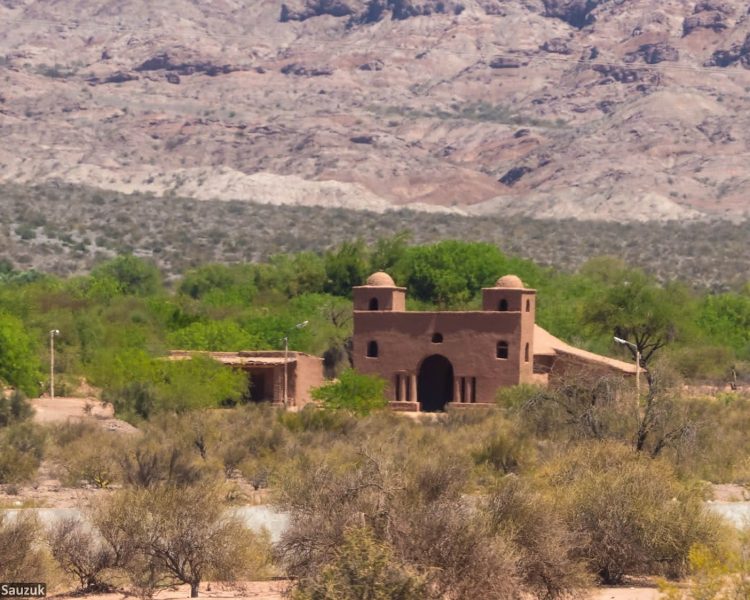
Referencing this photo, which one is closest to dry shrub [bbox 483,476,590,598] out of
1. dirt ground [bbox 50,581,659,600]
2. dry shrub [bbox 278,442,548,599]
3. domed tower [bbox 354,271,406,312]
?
dry shrub [bbox 278,442,548,599]

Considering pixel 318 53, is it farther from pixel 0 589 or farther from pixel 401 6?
pixel 0 589

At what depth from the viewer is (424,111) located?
17550 cm

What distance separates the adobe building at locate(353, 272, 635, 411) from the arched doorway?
1.51 feet

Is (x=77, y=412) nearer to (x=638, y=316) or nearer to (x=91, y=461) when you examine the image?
(x=91, y=461)

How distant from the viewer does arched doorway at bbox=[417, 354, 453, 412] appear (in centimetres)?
5369

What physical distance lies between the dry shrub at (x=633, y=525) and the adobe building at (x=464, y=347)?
28609 millimetres

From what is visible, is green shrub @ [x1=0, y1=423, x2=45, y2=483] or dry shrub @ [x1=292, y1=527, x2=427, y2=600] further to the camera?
green shrub @ [x1=0, y1=423, x2=45, y2=483]

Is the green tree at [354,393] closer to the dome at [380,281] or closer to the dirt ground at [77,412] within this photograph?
the dome at [380,281]

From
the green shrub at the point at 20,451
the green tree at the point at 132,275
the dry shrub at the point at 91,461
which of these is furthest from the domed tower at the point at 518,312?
the green tree at the point at 132,275

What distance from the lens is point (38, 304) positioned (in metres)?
66.8

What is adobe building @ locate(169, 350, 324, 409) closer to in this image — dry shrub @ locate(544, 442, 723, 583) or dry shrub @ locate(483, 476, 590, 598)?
dry shrub @ locate(544, 442, 723, 583)

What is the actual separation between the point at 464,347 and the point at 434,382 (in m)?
3.25

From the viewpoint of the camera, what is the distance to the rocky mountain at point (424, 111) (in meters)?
145

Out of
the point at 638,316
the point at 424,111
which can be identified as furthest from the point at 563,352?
the point at 424,111
